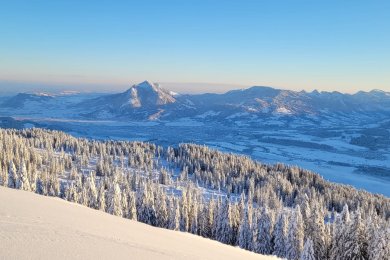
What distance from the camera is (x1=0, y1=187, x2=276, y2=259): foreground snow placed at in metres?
20.6

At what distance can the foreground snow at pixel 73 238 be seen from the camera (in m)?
20.6

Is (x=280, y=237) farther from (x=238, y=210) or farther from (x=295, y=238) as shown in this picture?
(x=238, y=210)

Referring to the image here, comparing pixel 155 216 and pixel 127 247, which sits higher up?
pixel 127 247

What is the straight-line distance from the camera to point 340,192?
17075 cm

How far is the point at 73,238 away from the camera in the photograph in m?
23.6

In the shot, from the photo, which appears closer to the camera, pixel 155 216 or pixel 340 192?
pixel 155 216

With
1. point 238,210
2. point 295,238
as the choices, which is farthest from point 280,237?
point 238,210

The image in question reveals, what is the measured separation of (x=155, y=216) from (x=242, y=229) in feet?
76.5

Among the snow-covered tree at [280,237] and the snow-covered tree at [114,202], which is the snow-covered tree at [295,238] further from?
the snow-covered tree at [114,202]

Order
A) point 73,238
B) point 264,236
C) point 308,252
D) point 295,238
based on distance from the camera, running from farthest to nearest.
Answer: point 264,236 < point 295,238 < point 308,252 < point 73,238

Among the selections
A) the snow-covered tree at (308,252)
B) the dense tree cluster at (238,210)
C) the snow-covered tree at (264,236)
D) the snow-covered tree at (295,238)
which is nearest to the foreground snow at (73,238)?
the snow-covered tree at (308,252)

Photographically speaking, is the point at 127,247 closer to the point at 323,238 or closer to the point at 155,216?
the point at 323,238

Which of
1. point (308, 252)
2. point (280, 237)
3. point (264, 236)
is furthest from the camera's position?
point (264, 236)

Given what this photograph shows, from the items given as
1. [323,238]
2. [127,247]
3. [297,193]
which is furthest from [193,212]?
[297,193]
